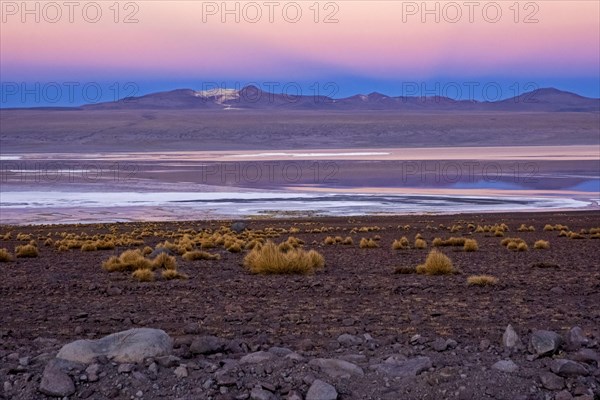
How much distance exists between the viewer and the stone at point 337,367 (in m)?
6.93

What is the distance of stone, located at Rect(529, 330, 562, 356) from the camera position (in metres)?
7.32

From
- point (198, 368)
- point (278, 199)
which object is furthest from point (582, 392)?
point (278, 199)

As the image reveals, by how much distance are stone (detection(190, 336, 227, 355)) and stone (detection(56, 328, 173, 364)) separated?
216mm

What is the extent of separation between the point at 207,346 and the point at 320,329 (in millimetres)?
2169

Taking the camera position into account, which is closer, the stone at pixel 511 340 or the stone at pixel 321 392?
the stone at pixel 321 392

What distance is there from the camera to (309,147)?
421 feet

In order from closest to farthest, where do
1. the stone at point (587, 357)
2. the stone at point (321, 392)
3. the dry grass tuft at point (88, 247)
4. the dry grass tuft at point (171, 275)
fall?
the stone at point (321, 392) → the stone at point (587, 357) → the dry grass tuft at point (171, 275) → the dry grass tuft at point (88, 247)

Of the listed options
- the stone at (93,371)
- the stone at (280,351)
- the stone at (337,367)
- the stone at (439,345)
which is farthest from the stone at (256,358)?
the stone at (439,345)

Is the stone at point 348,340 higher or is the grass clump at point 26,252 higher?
the stone at point 348,340

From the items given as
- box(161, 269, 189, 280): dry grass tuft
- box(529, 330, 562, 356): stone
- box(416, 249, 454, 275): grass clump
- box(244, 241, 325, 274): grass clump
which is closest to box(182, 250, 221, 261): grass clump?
box(244, 241, 325, 274): grass clump

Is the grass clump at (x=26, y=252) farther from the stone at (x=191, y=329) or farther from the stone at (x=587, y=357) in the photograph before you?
the stone at (x=587, y=357)

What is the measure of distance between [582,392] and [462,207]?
37.9 metres

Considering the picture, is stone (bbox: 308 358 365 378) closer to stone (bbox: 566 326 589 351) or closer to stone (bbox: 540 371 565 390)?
stone (bbox: 540 371 565 390)

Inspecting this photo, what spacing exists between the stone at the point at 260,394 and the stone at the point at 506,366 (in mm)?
1866
